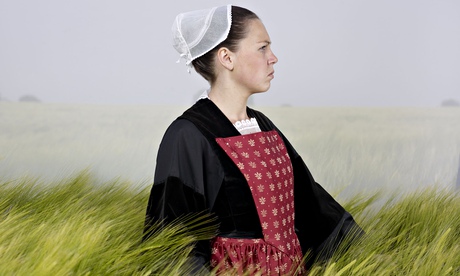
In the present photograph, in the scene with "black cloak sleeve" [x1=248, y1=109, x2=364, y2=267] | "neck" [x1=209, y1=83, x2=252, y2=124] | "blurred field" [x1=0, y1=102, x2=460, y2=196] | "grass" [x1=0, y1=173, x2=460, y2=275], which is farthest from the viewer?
"blurred field" [x1=0, y1=102, x2=460, y2=196]

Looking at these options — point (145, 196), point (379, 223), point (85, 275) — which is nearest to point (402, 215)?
point (379, 223)

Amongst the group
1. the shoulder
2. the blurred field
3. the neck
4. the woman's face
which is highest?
the woman's face

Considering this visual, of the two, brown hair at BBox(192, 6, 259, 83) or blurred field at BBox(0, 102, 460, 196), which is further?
blurred field at BBox(0, 102, 460, 196)

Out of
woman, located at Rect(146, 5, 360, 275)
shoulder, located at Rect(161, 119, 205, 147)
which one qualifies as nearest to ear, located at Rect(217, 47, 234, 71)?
woman, located at Rect(146, 5, 360, 275)

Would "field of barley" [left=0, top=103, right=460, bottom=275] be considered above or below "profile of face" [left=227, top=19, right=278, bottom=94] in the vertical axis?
below

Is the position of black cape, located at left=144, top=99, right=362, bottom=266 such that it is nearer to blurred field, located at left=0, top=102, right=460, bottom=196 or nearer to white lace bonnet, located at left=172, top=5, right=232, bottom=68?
white lace bonnet, located at left=172, top=5, right=232, bottom=68

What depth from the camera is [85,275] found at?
1.33m

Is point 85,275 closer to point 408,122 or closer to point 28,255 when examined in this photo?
point 28,255

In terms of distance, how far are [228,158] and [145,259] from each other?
0.25 m

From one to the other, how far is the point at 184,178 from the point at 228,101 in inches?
7.5

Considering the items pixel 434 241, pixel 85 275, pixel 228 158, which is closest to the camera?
pixel 85 275

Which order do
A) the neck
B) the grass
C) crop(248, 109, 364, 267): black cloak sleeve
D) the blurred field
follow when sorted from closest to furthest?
1. the grass
2. the neck
3. crop(248, 109, 364, 267): black cloak sleeve
4. the blurred field

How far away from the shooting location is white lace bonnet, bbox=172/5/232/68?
57.3 inches

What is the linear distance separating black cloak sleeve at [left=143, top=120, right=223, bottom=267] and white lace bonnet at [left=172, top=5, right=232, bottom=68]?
0.15 m
